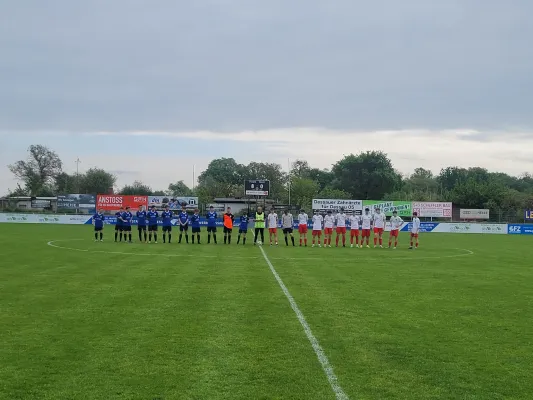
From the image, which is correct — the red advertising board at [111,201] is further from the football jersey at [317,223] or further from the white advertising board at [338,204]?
the football jersey at [317,223]

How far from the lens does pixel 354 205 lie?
187 ft

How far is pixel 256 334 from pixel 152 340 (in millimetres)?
1499

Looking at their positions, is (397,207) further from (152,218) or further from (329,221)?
(152,218)

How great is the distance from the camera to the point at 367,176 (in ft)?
303

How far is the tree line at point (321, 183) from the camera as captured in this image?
70.4 metres

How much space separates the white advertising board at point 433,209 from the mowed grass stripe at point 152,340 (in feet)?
150

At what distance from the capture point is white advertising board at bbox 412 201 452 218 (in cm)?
5728

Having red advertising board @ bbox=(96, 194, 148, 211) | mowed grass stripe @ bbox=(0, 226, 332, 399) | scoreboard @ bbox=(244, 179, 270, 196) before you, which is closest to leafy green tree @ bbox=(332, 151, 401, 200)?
red advertising board @ bbox=(96, 194, 148, 211)

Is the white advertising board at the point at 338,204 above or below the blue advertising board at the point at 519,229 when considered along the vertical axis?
above

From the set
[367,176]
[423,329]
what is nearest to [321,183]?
[367,176]

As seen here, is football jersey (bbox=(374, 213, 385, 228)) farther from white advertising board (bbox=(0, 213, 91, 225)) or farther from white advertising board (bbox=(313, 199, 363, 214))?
white advertising board (bbox=(0, 213, 91, 225))

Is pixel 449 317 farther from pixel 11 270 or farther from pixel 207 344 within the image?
pixel 11 270

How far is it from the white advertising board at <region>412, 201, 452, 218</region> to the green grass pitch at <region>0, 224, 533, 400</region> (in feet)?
138

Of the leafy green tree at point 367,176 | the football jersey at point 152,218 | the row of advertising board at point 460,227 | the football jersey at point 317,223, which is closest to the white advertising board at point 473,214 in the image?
the row of advertising board at point 460,227
